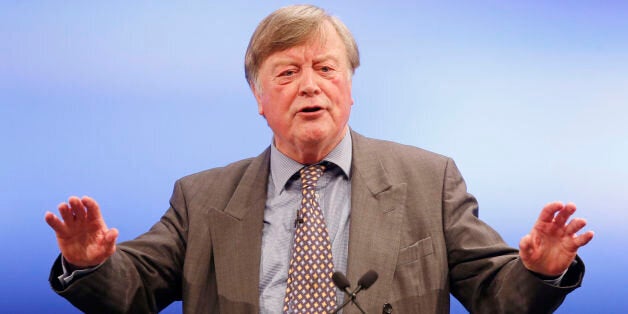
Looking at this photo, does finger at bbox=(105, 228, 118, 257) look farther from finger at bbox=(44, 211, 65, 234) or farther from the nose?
the nose

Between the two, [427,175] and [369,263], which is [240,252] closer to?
[369,263]

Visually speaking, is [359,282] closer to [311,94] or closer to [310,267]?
[310,267]

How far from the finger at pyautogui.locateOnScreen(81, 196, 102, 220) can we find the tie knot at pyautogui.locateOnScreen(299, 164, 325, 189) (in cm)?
66

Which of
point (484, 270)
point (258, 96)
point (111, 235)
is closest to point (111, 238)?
point (111, 235)

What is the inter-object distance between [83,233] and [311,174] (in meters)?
0.72

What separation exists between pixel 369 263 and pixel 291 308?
25cm

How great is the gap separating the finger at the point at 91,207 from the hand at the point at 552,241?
3.43ft

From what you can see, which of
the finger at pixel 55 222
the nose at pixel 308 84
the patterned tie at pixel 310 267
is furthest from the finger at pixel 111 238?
the nose at pixel 308 84

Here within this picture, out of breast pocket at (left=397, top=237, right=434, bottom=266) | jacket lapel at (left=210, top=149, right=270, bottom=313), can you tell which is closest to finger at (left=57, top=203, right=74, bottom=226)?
jacket lapel at (left=210, top=149, right=270, bottom=313)

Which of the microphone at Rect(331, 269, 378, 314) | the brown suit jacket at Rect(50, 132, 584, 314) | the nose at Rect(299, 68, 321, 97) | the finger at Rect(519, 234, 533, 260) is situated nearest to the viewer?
the microphone at Rect(331, 269, 378, 314)

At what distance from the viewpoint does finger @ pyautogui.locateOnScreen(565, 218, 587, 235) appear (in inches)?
71.9

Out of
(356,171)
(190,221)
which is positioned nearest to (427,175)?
(356,171)

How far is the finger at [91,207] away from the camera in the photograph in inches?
76.9

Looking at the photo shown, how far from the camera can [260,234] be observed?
2.34m
